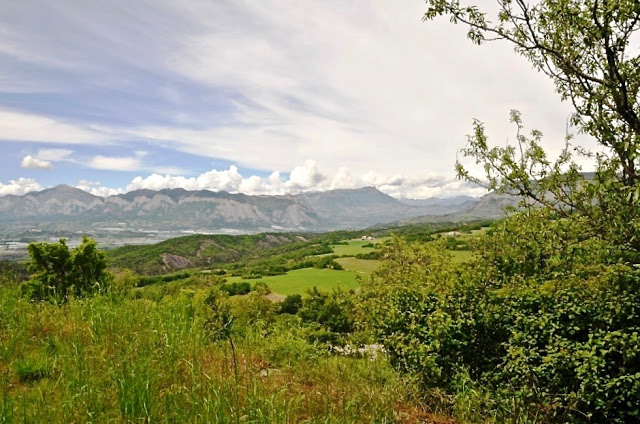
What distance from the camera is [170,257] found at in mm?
162125

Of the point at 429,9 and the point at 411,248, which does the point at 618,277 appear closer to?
the point at 429,9

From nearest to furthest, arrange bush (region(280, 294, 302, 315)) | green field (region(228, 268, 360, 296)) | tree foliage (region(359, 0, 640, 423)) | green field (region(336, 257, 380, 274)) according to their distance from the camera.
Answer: tree foliage (region(359, 0, 640, 423)) < bush (region(280, 294, 302, 315)) < green field (region(228, 268, 360, 296)) < green field (region(336, 257, 380, 274))

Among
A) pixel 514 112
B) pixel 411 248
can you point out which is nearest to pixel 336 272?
pixel 411 248

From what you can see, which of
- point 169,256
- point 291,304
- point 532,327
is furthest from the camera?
point 169,256

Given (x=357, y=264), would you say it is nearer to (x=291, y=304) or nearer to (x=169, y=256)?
(x=291, y=304)

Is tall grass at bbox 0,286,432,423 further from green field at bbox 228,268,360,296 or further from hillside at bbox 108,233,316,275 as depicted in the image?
hillside at bbox 108,233,316,275

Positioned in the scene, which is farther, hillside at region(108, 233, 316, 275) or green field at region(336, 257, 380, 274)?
hillside at region(108, 233, 316, 275)

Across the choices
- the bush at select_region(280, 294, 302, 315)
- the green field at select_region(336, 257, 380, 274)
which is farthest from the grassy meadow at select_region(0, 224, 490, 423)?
the green field at select_region(336, 257, 380, 274)

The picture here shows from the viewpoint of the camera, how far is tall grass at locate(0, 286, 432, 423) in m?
3.33

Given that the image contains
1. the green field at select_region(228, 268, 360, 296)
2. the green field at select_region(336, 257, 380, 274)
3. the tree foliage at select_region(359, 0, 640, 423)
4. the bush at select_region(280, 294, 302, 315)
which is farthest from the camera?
the green field at select_region(336, 257, 380, 274)

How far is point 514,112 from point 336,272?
89.7 meters

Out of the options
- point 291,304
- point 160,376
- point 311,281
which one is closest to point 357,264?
point 311,281

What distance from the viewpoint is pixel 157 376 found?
3.73 metres

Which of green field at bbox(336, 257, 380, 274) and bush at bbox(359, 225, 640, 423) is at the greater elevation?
bush at bbox(359, 225, 640, 423)
